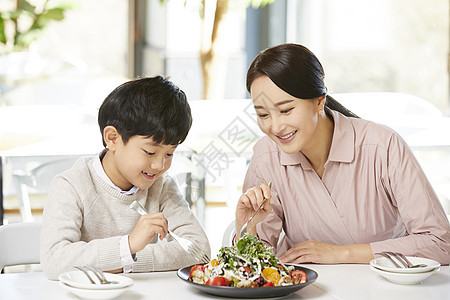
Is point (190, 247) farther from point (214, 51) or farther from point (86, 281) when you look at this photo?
point (214, 51)

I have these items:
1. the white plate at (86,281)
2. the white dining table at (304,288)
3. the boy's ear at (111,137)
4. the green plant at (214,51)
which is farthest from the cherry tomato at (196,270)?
the green plant at (214,51)

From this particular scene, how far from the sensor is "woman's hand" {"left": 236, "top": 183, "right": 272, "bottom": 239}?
161 centimetres

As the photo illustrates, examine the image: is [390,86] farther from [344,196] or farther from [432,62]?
[344,196]

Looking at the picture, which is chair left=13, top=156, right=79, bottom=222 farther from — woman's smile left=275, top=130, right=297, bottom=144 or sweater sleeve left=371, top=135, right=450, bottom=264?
sweater sleeve left=371, top=135, right=450, bottom=264

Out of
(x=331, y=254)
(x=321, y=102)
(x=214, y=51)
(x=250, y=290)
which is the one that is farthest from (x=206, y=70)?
(x=250, y=290)

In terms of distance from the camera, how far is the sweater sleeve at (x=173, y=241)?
61.5 inches

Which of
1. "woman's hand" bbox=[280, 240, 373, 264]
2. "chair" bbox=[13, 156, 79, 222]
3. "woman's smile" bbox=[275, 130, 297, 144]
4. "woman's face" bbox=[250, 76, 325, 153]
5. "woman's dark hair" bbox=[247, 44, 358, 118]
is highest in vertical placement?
"woman's dark hair" bbox=[247, 44, 358, 118]

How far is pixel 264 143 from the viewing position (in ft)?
6.41

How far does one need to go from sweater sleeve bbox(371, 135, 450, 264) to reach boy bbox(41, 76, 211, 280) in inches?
19.3

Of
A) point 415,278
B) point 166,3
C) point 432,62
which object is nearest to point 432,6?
point 432,62

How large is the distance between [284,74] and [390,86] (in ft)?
12.2

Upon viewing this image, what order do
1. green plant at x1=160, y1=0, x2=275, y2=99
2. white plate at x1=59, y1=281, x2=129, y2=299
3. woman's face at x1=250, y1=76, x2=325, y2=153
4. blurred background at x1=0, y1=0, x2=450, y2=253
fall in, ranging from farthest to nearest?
green plant at x1=160, y1=0, x2=275, y2=99
blurred background at x1=0, y1=0, x2=450, y2=253
woman's face at x1=250, y1=76, x2=325, y2=153
white plate at x1=59, y1=281, x2=129, y2=299

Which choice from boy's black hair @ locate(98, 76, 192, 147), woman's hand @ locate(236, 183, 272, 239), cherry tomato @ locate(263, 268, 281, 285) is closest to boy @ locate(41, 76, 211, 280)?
boy's black hair @ locate(98, 76, 192, 147)

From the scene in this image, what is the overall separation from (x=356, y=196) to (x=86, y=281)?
0.79m
